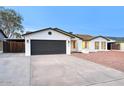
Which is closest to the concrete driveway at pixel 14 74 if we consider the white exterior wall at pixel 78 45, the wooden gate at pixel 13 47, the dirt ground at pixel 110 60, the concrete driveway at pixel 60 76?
A: the concrete driveway at pixel 60 76

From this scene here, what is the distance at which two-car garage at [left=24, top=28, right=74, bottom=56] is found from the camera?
19770mm

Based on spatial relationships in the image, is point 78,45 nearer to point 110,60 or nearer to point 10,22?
point 110,60

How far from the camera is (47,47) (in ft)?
68.2

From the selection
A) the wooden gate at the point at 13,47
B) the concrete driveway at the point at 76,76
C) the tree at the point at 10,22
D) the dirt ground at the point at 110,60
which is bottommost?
the concrete driveway at the point at 76,76

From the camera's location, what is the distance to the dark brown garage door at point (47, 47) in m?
20.1

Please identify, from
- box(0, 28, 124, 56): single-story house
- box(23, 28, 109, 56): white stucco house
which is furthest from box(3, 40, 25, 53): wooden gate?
box(23, 28, 109, 56): white stucco house

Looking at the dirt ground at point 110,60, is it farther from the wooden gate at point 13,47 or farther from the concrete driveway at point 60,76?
the wooden gate at point 13,47

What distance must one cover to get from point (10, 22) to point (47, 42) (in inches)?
857

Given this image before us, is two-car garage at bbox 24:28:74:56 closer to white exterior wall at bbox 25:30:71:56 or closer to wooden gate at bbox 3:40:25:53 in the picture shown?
white exterior wall at bbox 25:30:71:56

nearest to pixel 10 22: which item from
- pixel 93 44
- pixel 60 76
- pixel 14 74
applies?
pixel 93 44

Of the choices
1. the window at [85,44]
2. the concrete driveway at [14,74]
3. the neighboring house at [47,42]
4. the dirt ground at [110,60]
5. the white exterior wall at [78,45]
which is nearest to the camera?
the concrete driveway at [14,74]
